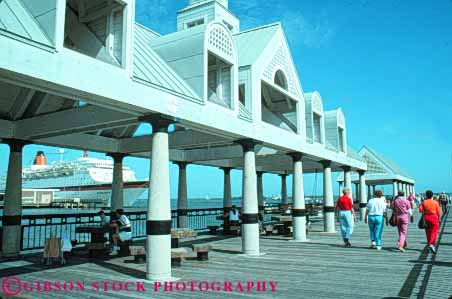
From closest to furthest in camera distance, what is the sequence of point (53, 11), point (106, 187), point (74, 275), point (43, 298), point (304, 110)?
1. point (53, 11)
2. point (43, 298)
3. point (74, 275)
4. point (304, 110)
5. point (106, 187)

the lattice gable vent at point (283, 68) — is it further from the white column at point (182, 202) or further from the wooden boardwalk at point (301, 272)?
the white column at point (182, 202)

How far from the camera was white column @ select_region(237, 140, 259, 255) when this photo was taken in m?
12.0

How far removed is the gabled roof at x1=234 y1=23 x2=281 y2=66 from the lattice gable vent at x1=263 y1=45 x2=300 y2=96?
25.1 inches

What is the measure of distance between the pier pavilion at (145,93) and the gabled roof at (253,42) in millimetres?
61

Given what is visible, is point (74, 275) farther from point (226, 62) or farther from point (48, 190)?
point (48, 190)

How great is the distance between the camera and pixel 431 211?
1065 centimetres

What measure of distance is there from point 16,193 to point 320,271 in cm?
869

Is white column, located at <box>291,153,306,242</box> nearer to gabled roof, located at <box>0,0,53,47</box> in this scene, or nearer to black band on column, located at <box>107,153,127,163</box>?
black band on column, located at <box>107,153,127,163</box>

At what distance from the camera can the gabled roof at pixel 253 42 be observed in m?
12.9

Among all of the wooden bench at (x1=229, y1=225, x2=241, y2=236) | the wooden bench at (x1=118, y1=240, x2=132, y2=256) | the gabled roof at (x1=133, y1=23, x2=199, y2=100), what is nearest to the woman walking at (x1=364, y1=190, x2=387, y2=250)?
the gabled roof at (x1=133, y1=23, x2=199, y2=100)

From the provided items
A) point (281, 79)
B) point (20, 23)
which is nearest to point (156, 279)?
point (20, 23)

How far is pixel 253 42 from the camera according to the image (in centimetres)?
1422

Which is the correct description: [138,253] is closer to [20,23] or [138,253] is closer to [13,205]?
[13,205]

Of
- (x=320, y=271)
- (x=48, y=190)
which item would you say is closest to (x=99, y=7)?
(x=320, y=271)
